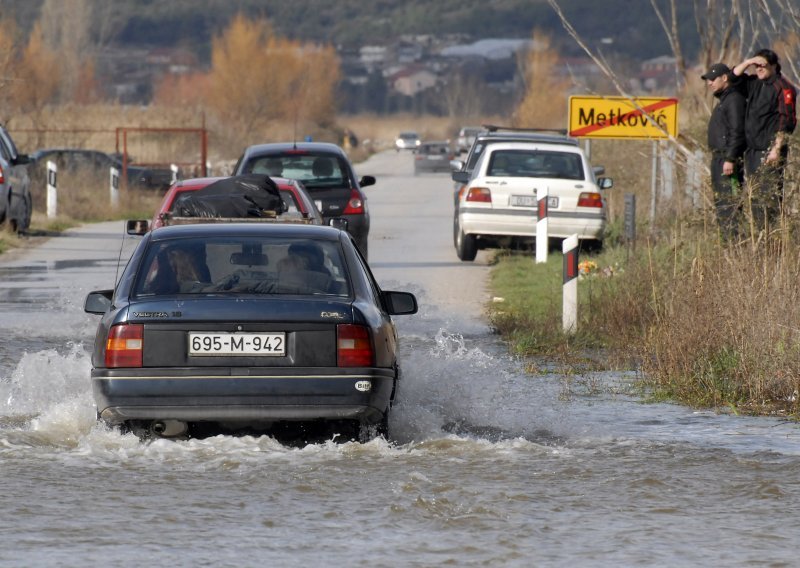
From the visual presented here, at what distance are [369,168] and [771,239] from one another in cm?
5930

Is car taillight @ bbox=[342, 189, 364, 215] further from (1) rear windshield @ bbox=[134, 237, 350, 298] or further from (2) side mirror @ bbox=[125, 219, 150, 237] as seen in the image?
(1) rear windshield @ bbox=[134, 237, 350, 298]

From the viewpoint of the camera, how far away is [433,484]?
776cm

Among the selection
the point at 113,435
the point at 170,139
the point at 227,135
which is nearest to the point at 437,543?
the point at 113,435

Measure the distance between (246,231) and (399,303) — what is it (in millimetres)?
1006

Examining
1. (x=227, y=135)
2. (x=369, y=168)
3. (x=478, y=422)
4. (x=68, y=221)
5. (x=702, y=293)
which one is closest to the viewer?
(x=478, y=422)

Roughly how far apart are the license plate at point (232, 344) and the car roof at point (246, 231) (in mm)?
1018

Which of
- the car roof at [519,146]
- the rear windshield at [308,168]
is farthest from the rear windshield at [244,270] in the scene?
the car roof at [519,146]

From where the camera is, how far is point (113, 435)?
338 inches

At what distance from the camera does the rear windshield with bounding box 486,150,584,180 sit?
22.0m

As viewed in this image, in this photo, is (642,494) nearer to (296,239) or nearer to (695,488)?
(695,488)

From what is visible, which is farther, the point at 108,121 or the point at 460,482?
the point at 108,121

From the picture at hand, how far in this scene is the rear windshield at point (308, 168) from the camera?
2031 centimetres

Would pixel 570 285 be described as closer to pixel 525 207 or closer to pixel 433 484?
pixel 433 484

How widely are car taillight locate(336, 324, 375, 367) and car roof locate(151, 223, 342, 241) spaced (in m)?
0.99
